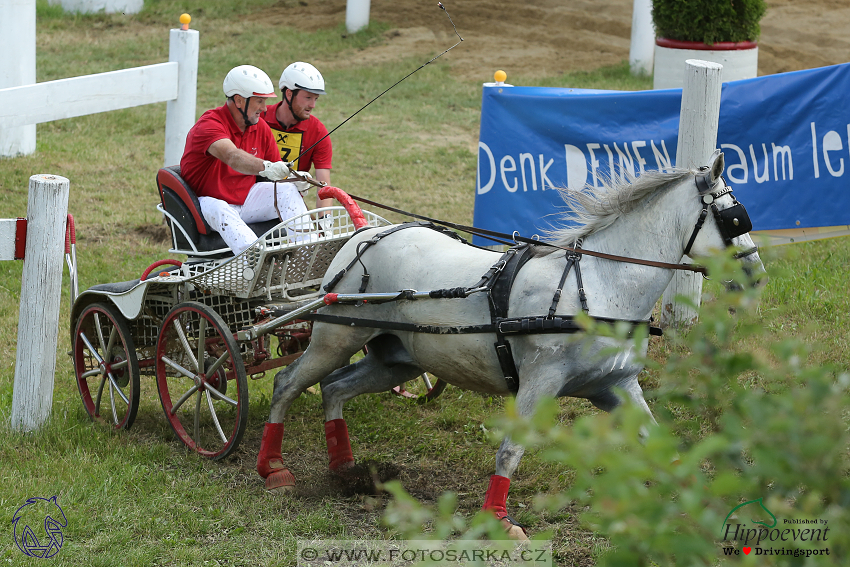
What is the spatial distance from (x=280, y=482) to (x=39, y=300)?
1718mm

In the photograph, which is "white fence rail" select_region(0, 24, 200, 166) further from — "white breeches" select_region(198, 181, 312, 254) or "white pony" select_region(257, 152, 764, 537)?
"white pony" select_region(257, 152, 764, 537)

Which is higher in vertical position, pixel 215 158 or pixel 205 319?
pixel 215 158

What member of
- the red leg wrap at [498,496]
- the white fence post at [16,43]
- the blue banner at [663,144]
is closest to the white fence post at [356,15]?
the white fence post at [16,43]

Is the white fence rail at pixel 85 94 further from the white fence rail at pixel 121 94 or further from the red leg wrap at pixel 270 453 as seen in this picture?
the red leg wrap at pixel 270 453

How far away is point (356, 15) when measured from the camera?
58.0 feet

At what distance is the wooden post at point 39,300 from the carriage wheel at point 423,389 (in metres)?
Result: 2.11

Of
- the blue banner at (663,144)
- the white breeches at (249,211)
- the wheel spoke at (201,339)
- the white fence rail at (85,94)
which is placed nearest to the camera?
the wheel spoke at (201,339)

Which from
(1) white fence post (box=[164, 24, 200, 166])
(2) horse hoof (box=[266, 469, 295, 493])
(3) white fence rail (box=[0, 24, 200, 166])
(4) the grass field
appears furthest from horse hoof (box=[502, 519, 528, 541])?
(1) white fence post (box=[164, 24, 200, 166])

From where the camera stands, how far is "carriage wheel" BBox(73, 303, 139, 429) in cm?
501

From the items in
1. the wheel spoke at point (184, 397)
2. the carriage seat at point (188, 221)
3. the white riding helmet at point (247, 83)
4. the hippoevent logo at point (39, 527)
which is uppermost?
the white riding helmet at point (247, 83)

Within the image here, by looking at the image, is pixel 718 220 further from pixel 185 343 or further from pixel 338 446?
pixel 185 343

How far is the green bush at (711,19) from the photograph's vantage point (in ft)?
32.0

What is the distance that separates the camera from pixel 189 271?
4844 millimetres

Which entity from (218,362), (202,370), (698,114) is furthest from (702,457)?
(698,114)
